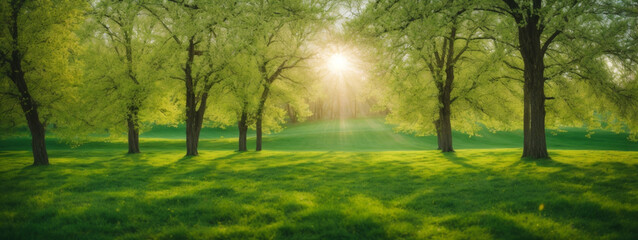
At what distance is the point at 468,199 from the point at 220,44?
47.0 feet

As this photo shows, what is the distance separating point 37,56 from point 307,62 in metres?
16.8

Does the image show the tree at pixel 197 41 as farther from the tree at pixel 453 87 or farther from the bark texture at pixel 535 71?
the bark texture at pixel 535 71

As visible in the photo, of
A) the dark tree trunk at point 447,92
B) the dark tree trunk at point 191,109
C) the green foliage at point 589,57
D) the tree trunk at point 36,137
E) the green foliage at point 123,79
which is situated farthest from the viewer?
the dark tree trunk at point 447,92

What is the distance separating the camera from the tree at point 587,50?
13.2 meters

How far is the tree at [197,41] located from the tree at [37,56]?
4380 millimetres

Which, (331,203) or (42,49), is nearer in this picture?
(331,203)

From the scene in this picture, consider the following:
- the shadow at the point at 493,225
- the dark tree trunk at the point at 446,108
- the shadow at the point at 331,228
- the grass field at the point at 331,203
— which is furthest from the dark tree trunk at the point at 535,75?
the shadow at the point at 331,228

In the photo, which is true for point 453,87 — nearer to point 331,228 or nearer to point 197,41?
point 197,41

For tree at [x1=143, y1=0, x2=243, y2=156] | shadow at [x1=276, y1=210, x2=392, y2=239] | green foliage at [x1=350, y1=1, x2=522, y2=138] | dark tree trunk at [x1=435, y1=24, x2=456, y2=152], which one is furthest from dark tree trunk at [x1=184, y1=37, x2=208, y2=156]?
dark tree trunk at [x1=435, y1=24, x2=456, y2=152]

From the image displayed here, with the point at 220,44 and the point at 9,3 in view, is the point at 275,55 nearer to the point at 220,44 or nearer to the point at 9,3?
the point at 220,44

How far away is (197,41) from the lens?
2005 cm

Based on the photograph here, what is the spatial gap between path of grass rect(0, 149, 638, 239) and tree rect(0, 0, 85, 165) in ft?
19.3

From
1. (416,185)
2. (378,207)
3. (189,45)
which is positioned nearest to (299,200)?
(378,207)

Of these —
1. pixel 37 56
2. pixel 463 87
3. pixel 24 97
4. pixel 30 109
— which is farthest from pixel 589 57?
pixel 24 97
